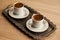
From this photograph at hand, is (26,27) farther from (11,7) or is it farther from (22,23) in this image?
(11,7)

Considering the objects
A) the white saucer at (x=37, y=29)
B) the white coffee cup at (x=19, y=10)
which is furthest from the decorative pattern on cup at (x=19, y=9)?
the white saucer at (x=37, y=29)

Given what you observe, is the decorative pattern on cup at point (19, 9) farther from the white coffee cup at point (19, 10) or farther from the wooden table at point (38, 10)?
the wooden table at point (38, 10)

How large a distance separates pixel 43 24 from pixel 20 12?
211 millimetres

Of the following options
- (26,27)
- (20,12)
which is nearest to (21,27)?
(26,27)

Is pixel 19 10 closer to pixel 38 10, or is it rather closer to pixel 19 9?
pixel 19 9

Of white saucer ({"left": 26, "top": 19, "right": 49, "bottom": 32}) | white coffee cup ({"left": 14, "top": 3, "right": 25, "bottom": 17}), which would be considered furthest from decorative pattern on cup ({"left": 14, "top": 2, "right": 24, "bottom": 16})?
white saucer ({"left": 26, "top": 19, "right": 49, "bottom": 32})

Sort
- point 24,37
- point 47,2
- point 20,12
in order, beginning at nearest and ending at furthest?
1. point 24,37
2. point 20,12
3. point 47,2

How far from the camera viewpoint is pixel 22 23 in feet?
4.11

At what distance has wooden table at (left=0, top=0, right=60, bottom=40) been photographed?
117cm

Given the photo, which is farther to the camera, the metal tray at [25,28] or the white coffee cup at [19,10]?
the white coffee cup at [19,10]

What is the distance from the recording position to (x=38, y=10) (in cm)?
140

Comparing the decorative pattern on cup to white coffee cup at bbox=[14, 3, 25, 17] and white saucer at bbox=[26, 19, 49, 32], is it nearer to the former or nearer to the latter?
white coffee cup at bbox=[14, 3, 25, 17]

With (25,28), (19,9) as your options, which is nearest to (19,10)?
(19,9)

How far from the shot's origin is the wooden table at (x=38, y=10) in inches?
46.2
